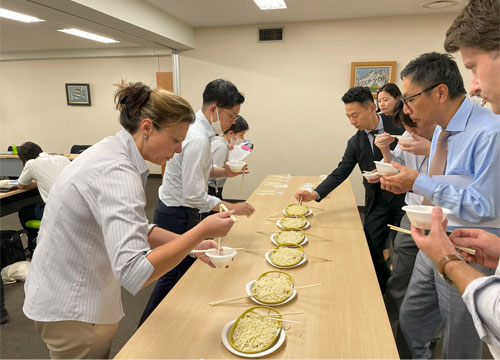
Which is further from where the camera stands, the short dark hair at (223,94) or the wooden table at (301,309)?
the short dark hair at (223,94)

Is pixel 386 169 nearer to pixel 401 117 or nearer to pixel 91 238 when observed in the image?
pixel 401 117

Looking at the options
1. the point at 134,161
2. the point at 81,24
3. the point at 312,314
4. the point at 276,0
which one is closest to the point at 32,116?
the point at 81,24

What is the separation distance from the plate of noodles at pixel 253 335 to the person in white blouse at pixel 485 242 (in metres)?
0.60

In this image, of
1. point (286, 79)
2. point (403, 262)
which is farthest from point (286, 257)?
point (286, 79)

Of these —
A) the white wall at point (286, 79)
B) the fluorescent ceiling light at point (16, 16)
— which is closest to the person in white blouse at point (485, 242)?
the white wall at point (286, 79)

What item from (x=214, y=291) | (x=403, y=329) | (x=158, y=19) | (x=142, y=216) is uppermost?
(x=158, y=19)

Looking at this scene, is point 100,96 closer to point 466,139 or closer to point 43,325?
point 43,325

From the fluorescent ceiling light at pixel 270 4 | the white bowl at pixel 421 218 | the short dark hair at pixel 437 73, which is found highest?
the fluorescent ceiling light at pixel 270 4

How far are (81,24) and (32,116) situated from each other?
3527mm

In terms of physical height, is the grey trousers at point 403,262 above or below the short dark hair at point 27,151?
below

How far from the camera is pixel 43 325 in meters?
1.18

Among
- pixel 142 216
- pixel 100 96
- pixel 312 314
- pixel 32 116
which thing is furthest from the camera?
pixel 100 96

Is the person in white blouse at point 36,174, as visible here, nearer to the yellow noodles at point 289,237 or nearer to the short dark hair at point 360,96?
the yellow noodles at point 289,237

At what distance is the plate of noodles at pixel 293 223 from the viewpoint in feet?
7.27
